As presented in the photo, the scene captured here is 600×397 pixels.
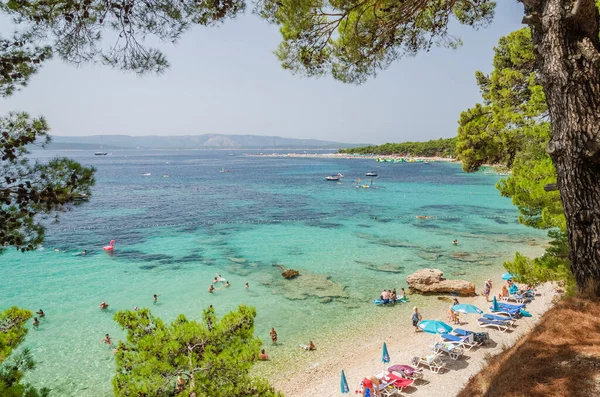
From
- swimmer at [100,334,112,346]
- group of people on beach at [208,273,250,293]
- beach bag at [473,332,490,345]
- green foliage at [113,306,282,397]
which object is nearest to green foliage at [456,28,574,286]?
beach bag at [473,332,490,345]

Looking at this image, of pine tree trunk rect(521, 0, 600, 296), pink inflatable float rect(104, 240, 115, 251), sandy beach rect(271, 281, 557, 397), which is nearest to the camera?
pine tree trunk rect(521, 0, 600, 296)

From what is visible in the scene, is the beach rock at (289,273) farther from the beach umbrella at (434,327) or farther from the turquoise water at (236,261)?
the beach umbrella at (434,327)

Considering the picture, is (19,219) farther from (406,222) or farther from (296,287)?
(406,222)

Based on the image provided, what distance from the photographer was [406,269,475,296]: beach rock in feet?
66.3

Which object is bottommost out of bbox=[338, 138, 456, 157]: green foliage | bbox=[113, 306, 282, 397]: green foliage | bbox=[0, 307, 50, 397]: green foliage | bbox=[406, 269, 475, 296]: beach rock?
bbox=[406, 269, 475, 296]: beach rock

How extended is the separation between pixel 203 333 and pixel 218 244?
2578 centimetres

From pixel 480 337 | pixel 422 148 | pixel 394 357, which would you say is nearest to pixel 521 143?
pixel 480 337

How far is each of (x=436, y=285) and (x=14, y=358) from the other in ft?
64.1

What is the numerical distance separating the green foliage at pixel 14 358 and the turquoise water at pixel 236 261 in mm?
2009

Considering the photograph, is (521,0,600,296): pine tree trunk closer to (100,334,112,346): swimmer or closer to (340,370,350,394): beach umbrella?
(340,370,350,394): beach umbrella

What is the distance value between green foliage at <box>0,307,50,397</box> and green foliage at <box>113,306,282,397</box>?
1234 mm

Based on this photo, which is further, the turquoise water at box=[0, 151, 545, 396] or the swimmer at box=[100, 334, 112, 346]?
the turquoise water at box=[0, 151, 545, 396]

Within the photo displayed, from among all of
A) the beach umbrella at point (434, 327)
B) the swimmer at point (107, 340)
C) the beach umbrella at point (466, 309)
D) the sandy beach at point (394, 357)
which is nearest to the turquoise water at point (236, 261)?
the swimmer at point (107, 340)

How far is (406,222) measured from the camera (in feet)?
126
